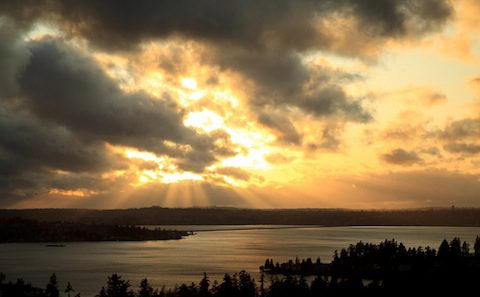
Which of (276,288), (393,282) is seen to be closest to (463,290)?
(393,282)

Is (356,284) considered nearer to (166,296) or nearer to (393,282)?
(393,282)

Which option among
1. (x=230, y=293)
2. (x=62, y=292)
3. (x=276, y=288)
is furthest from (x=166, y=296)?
(x=62, y=292)

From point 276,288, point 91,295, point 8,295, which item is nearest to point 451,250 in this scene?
point 276,288

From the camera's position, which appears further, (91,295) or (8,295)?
(91,295)

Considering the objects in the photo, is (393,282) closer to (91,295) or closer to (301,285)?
(301,285)

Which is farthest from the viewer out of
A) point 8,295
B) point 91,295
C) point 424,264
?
point 424,264

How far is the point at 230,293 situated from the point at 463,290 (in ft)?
197

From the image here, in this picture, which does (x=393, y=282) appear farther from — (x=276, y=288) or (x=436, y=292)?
(x=276, y=288)

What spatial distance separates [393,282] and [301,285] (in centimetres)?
2826

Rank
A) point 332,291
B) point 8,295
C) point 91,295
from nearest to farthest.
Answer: point 332,291 < point 8,295 < point 91,295

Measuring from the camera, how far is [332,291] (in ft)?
408

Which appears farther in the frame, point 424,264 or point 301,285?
point 424,264

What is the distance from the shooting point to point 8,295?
13425 centimetres

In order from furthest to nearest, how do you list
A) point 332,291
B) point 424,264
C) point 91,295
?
point 424,264
point 91,295
point 332,291
